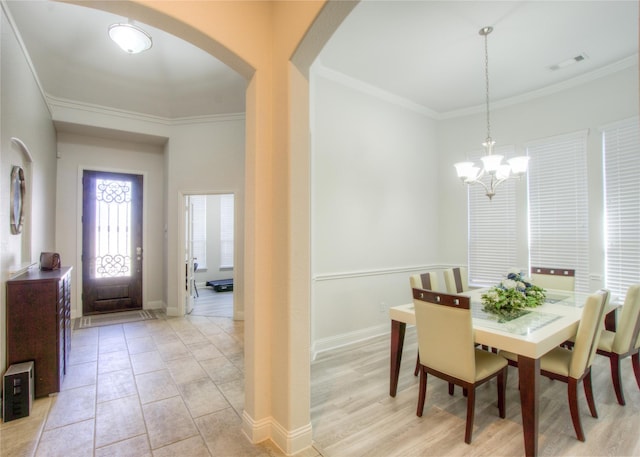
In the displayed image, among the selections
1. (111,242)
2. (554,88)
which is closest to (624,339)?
(554,88)

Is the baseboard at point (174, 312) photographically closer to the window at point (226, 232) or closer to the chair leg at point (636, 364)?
the window at point (226, 232)

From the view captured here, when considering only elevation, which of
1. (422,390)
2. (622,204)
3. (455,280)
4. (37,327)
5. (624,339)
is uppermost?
(622,204)

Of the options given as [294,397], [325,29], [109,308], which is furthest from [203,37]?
[109,308]

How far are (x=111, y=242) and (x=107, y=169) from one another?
127cm

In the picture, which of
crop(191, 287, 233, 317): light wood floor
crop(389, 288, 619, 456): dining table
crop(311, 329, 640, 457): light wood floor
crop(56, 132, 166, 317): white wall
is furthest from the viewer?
crop(191, 287, 233, 317): light wood floor

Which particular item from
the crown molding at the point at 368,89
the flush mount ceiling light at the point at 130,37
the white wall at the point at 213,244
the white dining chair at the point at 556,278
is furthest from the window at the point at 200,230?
the white dining chair at the point at 556,278

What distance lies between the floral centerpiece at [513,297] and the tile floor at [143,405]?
5.93 feet

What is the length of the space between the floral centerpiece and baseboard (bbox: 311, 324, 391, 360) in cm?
174

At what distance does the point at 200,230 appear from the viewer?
27.1ft

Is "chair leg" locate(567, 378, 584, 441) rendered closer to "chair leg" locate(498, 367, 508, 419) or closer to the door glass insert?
"chair leg" locate(498, 367, 508, 419)

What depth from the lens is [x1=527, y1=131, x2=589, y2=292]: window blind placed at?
12.8 feet

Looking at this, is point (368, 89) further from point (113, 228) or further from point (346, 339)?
point (113, 228)

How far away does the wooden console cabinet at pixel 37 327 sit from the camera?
255 centimetres

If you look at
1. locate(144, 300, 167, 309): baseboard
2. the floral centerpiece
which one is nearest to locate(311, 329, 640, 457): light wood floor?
the floral centerpiece
